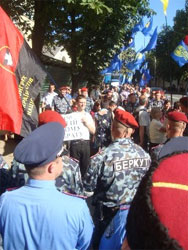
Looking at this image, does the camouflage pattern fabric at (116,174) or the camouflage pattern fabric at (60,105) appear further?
the camouflage pattern fabric at (60,105)

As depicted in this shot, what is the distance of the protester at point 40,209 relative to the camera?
1796mm

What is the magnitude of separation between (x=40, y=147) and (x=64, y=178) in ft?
3.46

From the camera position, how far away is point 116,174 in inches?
111

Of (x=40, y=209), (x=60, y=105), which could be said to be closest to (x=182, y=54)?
(x=60, y=105)

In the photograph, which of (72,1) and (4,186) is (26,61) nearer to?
(4,186)

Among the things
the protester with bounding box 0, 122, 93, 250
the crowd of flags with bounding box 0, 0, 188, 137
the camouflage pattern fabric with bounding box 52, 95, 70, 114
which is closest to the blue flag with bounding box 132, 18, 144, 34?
the camouflage pattern fabric with bounding box 52, 95, 70, 114

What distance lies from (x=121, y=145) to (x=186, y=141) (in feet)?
2.54

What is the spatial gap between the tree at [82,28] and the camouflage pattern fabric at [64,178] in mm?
6030

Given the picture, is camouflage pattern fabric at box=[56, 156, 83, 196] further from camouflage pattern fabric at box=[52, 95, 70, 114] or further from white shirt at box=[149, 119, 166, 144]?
camouflage pattern fabric at box=[52, 95, 70, 114]

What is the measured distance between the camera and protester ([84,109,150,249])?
2.81 metres

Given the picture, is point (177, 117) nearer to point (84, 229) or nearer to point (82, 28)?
point (84, 229)

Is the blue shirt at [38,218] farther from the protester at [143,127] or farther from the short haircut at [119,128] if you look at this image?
the protester at [143,127]

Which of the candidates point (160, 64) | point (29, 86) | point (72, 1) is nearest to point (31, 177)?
point (29, 86)

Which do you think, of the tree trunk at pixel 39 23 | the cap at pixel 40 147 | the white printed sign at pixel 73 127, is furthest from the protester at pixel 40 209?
the tree trunk at pixel 39 23
